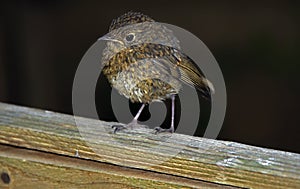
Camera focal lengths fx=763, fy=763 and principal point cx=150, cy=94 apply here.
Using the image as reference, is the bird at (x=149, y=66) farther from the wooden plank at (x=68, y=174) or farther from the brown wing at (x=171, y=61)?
the wooden plank at (x=68, y=174)

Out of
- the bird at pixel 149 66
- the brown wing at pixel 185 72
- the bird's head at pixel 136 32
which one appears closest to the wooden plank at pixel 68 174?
the bird at pixel 149 66

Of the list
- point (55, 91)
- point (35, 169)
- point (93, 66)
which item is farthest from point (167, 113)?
point (55, 91)

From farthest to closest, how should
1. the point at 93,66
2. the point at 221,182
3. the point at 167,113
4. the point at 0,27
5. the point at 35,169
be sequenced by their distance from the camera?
the point at 0,27
the point at 167,113
the point at 93,66
the point at 35,169
the point at 221,182

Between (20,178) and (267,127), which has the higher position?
→ (20,178)

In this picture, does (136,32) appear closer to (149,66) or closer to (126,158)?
(149,66)

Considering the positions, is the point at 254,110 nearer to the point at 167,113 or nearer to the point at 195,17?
the point at 195,17
